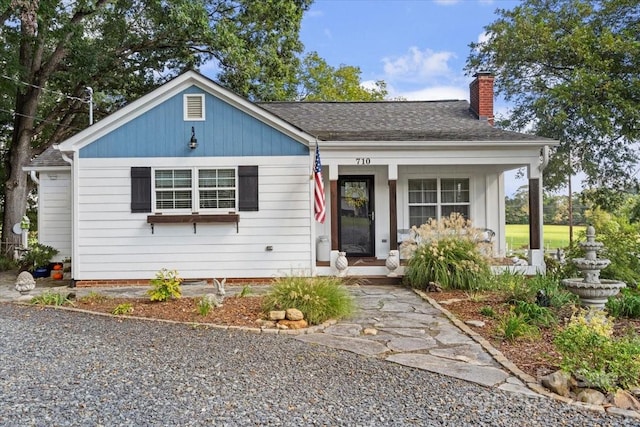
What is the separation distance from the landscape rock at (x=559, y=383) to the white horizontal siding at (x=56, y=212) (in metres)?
11.5

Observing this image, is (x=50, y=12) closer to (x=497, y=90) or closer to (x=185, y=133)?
(x=185, y=133)

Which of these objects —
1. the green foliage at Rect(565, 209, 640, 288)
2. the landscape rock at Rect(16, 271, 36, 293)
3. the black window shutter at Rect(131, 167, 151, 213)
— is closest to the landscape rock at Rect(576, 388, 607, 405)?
the green foliage at Rect(565, 209, 640, 288)

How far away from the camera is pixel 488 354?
469cm

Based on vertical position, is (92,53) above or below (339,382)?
above

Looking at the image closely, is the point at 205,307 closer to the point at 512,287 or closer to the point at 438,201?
the point at 512,287

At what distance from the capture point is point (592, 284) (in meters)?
5.79

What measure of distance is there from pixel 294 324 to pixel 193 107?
556 centimetres

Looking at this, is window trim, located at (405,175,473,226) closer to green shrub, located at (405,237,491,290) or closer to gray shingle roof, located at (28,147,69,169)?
green shrub, located at (405,237,491,290)

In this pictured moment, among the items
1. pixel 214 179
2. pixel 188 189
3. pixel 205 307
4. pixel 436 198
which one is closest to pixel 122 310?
pixel 205 307

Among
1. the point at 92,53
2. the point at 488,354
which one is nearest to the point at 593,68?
the point at 488,354

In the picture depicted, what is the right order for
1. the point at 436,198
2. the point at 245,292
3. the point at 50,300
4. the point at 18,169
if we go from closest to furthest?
1. the point at 50,300
2. the point at 245,292
3. the point at 436,198
4. the point at 18,169

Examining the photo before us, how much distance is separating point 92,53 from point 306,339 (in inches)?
544

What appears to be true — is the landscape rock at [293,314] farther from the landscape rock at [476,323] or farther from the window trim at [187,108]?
the window trim at [187,108]

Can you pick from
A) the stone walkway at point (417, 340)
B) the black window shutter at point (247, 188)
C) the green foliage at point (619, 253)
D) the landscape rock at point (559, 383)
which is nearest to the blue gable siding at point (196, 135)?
the black window shutter at point (247, 188)
